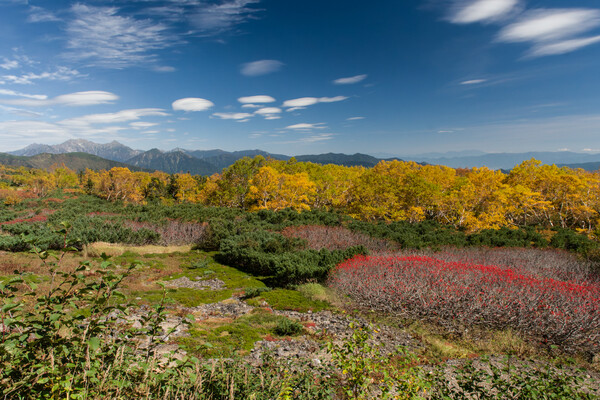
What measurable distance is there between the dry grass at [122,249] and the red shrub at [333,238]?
22.0 feet

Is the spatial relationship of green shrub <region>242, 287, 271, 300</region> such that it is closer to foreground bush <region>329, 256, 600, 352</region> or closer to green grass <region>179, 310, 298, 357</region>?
green grass <region>179, 310, 298, 357</region>

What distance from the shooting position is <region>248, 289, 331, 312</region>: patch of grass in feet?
28.4

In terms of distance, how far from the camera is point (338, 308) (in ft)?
27.9

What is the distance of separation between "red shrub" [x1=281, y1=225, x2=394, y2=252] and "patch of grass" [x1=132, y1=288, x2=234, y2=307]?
6607 millimetres

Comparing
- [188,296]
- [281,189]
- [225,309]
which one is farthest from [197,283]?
[281,189]

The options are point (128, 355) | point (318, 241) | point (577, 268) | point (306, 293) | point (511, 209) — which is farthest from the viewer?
point (511, 209)

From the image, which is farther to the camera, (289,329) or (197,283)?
(197,283)

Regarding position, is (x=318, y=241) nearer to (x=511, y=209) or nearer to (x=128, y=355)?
(x=128, y=355)

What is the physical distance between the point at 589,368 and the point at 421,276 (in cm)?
385

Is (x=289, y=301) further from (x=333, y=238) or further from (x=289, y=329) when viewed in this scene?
(x=333, y=238)

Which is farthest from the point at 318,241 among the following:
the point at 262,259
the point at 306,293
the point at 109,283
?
the point at 109,283

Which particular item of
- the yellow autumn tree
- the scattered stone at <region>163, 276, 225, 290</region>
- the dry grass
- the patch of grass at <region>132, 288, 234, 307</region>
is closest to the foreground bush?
the patch of grass at <region>132, 288, 234, 307</region>

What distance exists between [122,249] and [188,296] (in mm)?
8830

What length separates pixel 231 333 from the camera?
21.5 feet
